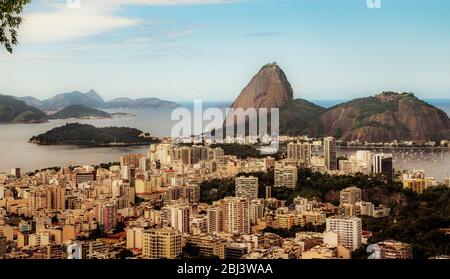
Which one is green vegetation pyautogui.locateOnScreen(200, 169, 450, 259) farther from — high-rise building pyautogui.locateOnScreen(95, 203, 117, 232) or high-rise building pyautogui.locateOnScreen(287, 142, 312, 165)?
high-rise building pyautogui.locateOnScreen(95, 203, 117, 232)

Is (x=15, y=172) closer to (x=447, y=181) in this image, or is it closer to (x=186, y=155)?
(x=186, y=155)

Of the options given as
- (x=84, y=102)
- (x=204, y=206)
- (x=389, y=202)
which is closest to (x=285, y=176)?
(x=204, y=206)

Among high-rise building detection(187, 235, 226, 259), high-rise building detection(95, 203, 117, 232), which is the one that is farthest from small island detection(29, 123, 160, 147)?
high-rise building detection(187, 235, 226, 259)

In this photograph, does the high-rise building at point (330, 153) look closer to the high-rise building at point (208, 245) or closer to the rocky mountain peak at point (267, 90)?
the rocky mountain peak at point (267, 90)

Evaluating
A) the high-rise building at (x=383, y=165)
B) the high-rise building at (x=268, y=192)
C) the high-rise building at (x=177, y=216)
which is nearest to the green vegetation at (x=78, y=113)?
the high-rise building at (x=177, y=216)

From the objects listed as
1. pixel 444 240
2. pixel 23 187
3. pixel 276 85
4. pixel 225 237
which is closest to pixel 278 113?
pixel 276 85

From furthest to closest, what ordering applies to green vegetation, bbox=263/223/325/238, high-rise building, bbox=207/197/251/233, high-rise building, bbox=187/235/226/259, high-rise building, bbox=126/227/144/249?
1. high-rise building, bbox=207/197/251/233
2. green vegetation, bbox=263/223/325/238
3. high-rise building, bbox=126/227/144/249
4. high-rise building, bbox=187/235/226/259
